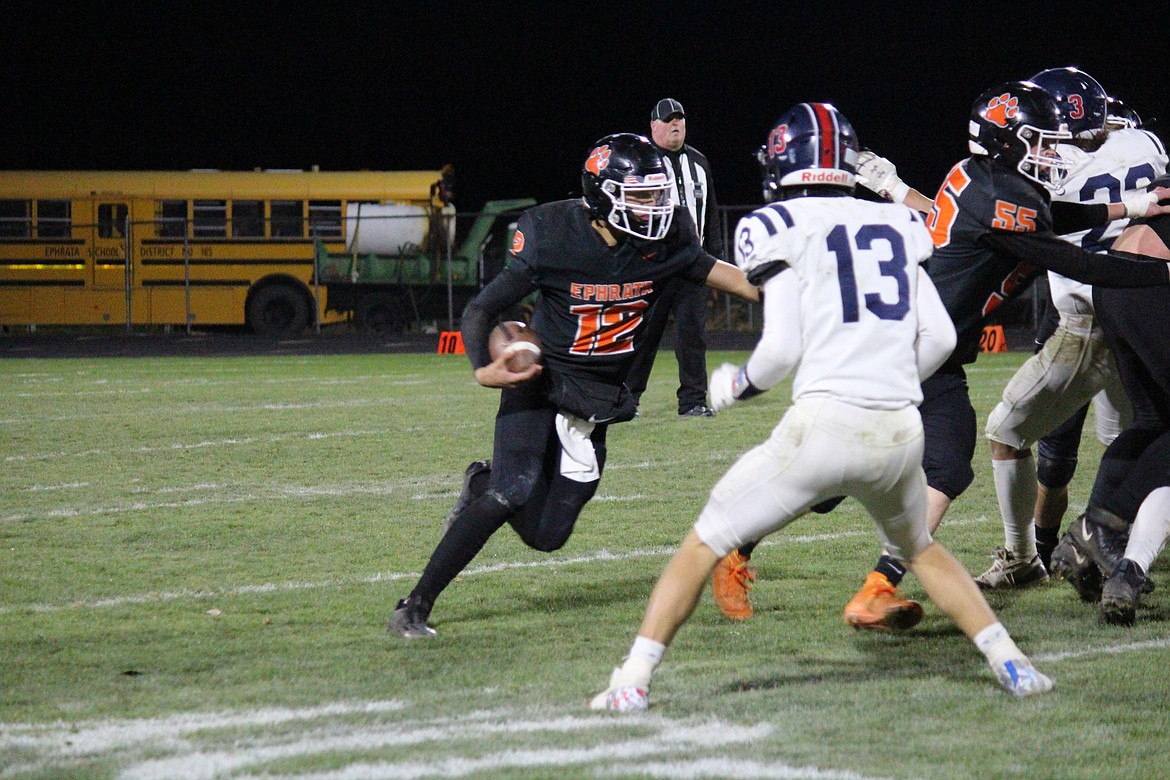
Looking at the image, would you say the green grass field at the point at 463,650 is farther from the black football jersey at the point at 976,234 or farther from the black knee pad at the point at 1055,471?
the black football jersey at the point at 976,234

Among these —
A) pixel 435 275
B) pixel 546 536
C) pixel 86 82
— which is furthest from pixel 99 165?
pixel 546 536

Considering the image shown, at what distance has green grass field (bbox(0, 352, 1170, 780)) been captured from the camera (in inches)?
120

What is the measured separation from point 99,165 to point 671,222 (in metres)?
30.0

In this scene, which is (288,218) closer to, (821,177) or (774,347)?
(821,177)

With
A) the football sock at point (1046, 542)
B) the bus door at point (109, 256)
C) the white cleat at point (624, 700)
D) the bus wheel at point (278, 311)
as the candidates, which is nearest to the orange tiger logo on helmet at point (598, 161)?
the white cleat at point (624, 700)

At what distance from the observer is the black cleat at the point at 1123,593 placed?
167 inches

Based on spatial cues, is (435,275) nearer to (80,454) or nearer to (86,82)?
(80,454)

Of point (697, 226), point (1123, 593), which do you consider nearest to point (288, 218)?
point (697, 226)

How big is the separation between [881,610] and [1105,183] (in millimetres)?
1847

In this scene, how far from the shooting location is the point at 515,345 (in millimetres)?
4188

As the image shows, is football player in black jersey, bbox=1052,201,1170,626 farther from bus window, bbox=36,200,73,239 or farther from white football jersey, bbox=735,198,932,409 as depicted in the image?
bus window, bbox=36,200,73,239

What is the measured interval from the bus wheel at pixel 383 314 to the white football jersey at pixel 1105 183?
1610cm

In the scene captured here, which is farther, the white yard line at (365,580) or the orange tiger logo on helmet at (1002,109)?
the white yard line at (365,580)

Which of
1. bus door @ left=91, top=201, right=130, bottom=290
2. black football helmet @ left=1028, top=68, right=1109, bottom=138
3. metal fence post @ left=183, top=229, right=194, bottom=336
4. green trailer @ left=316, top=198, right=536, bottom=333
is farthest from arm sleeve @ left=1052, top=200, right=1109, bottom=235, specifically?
bus door @ left=91, top=201, right=130, bottom=290
